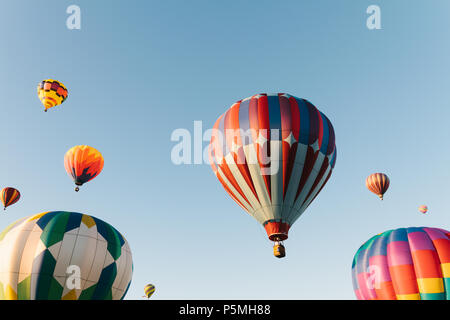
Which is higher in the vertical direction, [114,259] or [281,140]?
[281,140]

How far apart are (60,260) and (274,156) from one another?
30.8 ft

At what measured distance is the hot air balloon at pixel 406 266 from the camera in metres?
A: 13.5

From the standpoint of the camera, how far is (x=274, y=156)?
16.1m

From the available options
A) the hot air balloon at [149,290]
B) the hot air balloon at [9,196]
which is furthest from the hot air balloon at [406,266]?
the hot air balloon at [9,196]

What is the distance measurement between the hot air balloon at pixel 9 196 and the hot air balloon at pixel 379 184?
25.9m

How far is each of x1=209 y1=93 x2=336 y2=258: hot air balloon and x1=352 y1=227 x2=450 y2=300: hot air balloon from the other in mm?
3515

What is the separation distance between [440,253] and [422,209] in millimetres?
21494

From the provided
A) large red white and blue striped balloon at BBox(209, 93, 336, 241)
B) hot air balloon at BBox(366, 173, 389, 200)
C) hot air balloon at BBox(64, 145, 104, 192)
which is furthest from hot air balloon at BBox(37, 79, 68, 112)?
hot air balloon at BBox(366, 173, 389, 200)

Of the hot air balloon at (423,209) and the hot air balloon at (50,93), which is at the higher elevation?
the hot air balloon at (50,93)

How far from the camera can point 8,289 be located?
41.1ft

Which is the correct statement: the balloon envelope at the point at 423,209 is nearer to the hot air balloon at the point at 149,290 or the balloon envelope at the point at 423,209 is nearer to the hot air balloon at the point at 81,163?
the hot air balloon at the point at 149,290
